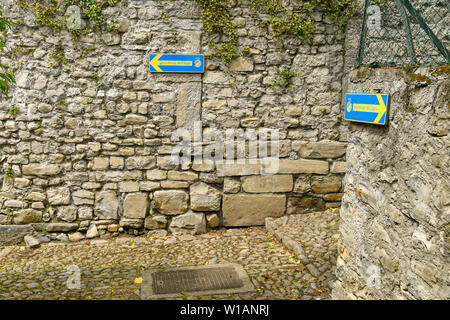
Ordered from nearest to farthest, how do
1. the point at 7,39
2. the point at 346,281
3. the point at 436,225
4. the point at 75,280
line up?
the point at 436,225 < the point at 346,281 < the point at 75,280 < the point at 7,39

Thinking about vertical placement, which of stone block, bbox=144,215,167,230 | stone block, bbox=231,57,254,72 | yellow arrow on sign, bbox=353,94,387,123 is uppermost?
stone block, bbox=231,57,254,72

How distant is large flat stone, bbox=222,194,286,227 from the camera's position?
507 centimetres

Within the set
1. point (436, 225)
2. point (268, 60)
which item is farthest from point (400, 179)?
point (268, 60)

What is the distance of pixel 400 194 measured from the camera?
2.26m

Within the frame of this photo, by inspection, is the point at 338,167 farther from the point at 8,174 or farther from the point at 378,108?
the point at 8,174

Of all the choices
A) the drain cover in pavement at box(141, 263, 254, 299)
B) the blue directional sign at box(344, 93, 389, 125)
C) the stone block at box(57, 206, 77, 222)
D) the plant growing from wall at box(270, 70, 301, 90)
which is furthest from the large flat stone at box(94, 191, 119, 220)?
the blue directional sign at box(344, 93, 389, 125)

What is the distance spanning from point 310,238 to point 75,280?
2.44m

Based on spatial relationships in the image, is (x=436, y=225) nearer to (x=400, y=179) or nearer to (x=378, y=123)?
(x=400, y=179)

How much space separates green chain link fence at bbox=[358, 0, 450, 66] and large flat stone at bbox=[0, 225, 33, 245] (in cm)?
434

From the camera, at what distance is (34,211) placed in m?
4.95

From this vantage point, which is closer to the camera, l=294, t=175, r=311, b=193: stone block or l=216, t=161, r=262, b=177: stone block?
l=216, t=161, r=262, b=177: stone block

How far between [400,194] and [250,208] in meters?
2.95

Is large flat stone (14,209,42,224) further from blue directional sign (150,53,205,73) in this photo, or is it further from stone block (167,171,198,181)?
blue directional sign (150,53,205,73)

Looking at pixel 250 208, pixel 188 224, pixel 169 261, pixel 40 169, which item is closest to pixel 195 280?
pixel 169 261
